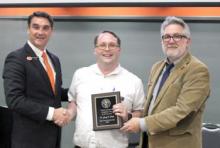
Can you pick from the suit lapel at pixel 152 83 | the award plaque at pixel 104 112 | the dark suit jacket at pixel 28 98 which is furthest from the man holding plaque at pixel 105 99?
the dark suit jacket at pixel 28 98

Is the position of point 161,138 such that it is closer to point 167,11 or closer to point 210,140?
point 210,140

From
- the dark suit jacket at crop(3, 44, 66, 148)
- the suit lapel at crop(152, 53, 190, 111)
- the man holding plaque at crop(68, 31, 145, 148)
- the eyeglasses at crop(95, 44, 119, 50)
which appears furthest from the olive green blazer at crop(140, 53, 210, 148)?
the dark suit jacket at crop(3, 44, 66, 148)

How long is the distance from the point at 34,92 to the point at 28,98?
0.20 feet

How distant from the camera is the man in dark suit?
8.00 feet

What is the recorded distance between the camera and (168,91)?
2.27 meters

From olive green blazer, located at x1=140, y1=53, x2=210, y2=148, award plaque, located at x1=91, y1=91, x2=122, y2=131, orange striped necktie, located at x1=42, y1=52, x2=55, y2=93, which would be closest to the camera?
olive green blazer, located at x1=140, y1=53, x2=210, y2=148

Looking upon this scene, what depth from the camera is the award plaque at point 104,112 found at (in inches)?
97.0

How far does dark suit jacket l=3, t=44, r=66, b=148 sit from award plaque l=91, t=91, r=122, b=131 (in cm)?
34

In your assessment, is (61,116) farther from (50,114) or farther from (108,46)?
(108,46)

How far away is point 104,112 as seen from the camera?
2490mm

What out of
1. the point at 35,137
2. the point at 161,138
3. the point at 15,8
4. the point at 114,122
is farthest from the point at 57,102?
the point at 15,8

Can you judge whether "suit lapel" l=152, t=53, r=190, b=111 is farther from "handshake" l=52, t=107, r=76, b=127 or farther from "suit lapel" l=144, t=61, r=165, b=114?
"handshake" l=52, t=107, r=76, b=127

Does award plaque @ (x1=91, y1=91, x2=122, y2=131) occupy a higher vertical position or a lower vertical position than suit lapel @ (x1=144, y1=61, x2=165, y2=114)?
lower

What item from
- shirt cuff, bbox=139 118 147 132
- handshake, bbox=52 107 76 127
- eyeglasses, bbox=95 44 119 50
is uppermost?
eyeglasses, bbox=95 44 119 50
